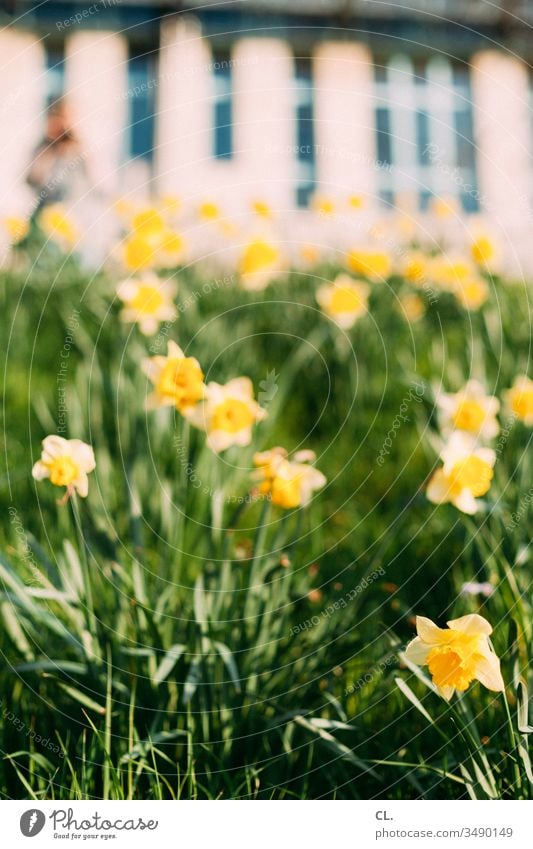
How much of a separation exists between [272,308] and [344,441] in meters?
0.84

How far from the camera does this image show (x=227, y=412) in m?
1.32

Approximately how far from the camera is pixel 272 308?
2.91m

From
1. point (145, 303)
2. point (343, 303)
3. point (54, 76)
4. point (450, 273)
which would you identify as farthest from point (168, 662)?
point (54, 76)

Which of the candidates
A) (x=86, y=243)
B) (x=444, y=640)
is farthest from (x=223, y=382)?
(x=86, y=243)

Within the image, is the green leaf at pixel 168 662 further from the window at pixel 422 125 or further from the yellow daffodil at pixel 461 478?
the window at pixel 422 125

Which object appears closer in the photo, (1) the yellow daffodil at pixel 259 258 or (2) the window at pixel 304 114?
(1) the yellow daffodil at pixel 259 258

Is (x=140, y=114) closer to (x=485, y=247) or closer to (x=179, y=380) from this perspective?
(x=485, y=247)

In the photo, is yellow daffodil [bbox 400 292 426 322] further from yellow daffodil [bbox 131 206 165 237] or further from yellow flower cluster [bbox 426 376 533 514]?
yellow flower cluster [bbox 426 376 533 514]

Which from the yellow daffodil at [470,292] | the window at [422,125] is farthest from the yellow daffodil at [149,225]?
the window at [422,125]

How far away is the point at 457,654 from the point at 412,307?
2096 mm

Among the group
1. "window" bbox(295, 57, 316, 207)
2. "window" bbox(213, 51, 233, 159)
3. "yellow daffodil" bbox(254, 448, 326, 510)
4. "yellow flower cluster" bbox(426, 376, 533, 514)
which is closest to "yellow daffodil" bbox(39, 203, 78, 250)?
"yellow flower cluster" bbox(426, 376, 533, 514)

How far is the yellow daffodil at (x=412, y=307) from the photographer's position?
2833 mm
